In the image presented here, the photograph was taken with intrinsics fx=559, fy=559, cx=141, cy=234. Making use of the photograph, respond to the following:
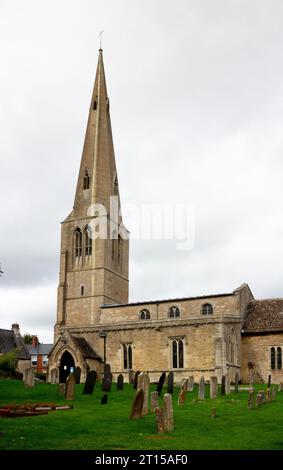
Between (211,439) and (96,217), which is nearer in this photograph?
(211,439)

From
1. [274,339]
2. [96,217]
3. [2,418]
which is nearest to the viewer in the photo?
[2,418]

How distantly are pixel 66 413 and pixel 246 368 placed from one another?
86.6 ft

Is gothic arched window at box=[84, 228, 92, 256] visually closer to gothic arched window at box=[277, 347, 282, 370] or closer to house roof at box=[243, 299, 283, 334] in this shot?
house roof at box=[243, 299, 283, 334]

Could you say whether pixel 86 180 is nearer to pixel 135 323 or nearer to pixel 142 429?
pixel 135 323

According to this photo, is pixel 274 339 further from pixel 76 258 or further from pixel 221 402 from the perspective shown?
pixel 76 258

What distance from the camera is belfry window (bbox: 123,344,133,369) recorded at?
44.8 m

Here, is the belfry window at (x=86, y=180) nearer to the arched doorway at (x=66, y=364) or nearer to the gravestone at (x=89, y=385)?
the arched doorway at (x=66, y=364)

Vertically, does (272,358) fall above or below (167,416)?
above

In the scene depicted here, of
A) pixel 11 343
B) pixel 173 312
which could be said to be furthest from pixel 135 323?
pixel 11 343

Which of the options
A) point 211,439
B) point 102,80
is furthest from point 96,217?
point 211,439

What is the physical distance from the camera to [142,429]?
51.3 ft

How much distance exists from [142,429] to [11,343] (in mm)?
54212

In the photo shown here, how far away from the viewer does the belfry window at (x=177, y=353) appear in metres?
42.8

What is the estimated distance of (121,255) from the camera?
196 feet
